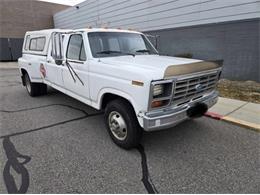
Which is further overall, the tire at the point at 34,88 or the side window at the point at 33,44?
the tire at the point at 34,88

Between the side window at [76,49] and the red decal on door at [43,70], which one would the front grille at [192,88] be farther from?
the red decal on door at [43,70]

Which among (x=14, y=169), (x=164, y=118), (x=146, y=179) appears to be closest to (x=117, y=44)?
(x=164, y=118)

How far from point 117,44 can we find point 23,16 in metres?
22.8

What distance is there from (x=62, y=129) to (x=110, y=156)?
4.88 feet

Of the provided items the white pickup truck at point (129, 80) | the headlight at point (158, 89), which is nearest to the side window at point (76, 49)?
the white pickup truck at point (129, 80)

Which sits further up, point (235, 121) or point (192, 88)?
point (192, 88)

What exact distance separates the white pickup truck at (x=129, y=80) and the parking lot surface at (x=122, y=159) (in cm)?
45

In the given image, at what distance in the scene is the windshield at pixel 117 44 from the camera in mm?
3780

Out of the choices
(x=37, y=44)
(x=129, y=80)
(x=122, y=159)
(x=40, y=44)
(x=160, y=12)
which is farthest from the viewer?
(x=160, y=12)

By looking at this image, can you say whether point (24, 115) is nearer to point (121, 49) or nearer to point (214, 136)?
point (121, 49)

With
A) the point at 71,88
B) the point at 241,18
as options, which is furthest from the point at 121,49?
the point at 241,18

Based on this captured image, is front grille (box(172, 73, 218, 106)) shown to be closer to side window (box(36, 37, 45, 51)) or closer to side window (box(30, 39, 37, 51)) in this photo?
side window (box(36, 37, 45, 51))

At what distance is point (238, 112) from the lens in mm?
4812

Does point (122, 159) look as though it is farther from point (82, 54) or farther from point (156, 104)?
Result: point (82, 54)
